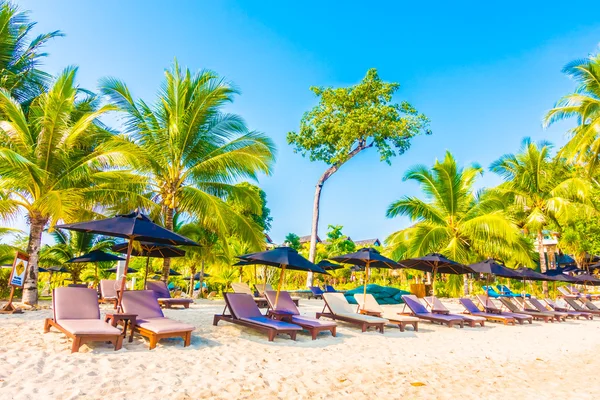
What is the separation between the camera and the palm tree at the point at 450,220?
675 inches

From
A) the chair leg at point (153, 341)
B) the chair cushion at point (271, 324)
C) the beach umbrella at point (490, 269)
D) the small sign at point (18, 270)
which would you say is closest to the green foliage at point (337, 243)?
the beach umbrella at point (490, 269)

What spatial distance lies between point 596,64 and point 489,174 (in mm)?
9196

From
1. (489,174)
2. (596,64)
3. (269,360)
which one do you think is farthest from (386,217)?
(269,360)

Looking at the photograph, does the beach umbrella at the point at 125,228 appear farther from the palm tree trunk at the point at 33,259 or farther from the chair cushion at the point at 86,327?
the palm tree trunk at the point at 33,259

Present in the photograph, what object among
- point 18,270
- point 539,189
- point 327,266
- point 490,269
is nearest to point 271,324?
point 18,270

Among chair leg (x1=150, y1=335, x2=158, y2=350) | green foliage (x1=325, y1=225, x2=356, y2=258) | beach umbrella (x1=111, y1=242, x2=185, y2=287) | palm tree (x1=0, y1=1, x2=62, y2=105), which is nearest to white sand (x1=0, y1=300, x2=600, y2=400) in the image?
chair leg (x1=150, y1=335, x2=158, y2=350)

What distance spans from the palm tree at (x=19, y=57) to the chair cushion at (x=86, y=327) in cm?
967

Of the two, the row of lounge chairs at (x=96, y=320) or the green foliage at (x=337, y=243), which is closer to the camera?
the row of lounge chairs at (x=96, y=320)

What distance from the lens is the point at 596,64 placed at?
1491 centimetres

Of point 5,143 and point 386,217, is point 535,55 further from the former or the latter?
point 5,143

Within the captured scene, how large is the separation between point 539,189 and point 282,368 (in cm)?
2067

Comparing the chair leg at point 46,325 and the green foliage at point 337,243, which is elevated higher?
the green foliage at point 337,243

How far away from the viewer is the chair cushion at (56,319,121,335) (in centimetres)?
493

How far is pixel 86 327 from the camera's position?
5.16 m
